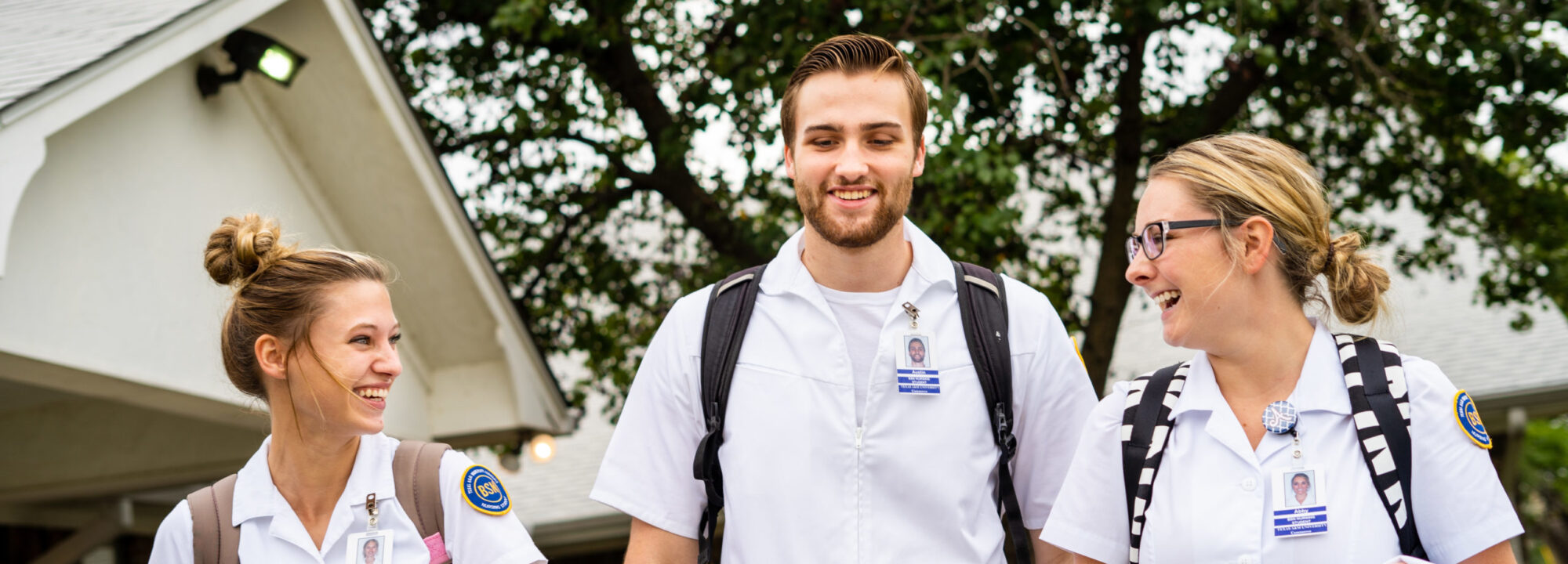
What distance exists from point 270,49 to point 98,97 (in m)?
1.25

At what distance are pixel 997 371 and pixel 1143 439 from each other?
16.5 inches

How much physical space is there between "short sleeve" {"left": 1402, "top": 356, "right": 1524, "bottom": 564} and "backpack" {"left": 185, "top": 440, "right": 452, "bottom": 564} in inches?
84.0

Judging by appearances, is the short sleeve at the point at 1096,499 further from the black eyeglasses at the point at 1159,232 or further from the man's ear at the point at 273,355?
the man's ear at the point at 273,355

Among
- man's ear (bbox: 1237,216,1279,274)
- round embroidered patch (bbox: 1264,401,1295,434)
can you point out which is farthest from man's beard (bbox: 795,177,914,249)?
round embroidered patch (bbox: 1264,401,1295,434)

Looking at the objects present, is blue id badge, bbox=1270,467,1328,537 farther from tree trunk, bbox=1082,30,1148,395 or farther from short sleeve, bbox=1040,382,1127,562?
tree trunk, bbox=1082,30,1148,395

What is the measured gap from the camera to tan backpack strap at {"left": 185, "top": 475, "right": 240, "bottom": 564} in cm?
283

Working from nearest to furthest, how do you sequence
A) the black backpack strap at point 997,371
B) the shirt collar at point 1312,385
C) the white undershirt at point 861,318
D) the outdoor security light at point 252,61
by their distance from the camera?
the shirt collar at point 1312,385
the black backpack strap at point 997,371
the white undershirt at point 861,318
the outdoor security light at point 252,61

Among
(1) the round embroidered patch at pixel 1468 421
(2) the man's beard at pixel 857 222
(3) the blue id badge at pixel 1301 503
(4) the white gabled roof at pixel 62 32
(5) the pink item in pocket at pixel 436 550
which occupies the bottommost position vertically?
(5) the pink item in pocket at pixel 436 550

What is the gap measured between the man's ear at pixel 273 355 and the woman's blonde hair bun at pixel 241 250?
0.56ft

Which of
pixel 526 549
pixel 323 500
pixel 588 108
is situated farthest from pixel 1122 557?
pixel 588 108

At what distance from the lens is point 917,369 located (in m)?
2.98

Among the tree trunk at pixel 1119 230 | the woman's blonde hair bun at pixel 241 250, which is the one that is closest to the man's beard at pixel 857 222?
the woman's blonde hair bun at pixel 241 250

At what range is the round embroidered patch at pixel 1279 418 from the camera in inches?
103

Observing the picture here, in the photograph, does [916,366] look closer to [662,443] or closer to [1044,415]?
[1044,415]
